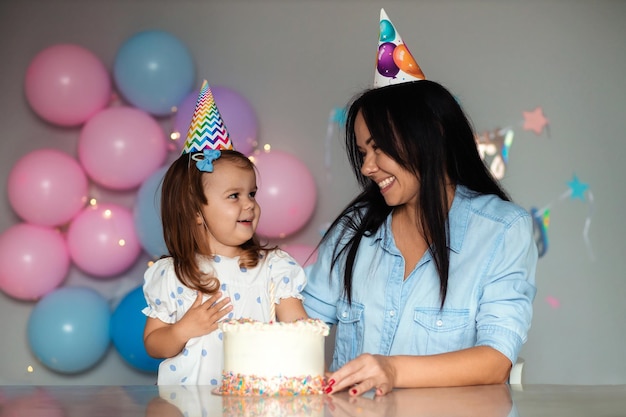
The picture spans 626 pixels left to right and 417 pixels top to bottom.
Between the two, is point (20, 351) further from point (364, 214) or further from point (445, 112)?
point (445, 112)

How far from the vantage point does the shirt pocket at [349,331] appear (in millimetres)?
2115

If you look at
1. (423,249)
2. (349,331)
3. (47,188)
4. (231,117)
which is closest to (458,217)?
(423,249)

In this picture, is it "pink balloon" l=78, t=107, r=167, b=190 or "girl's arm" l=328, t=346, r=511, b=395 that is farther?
"pink balloon" l=78, t=107, r=167, b=190

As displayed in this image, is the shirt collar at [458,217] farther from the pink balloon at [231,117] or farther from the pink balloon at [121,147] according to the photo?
the pink balloon at [121,147]

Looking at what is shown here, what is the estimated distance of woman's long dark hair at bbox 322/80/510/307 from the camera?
2.04m

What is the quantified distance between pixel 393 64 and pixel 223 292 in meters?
0.74

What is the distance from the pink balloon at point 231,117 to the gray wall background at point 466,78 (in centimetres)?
47

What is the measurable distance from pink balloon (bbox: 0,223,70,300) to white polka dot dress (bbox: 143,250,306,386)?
63.9 inches

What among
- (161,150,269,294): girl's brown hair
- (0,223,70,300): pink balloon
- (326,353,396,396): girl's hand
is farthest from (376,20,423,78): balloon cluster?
(0,223,70,300): pink balloon

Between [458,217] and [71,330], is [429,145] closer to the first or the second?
[458,217]

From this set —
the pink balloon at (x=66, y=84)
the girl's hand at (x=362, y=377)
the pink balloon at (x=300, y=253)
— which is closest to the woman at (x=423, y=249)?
the girl's hand at (x=362, y=377)

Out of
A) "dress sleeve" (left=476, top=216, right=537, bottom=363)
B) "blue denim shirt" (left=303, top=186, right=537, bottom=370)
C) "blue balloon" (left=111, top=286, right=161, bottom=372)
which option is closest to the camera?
"dress sleeve" (left=476, top=216, right=537, bottom=363)

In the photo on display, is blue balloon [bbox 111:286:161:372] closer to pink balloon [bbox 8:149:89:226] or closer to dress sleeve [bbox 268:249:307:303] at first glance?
pink balloon [bbox 8:149:89:226]

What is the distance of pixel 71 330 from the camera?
3.53 m
